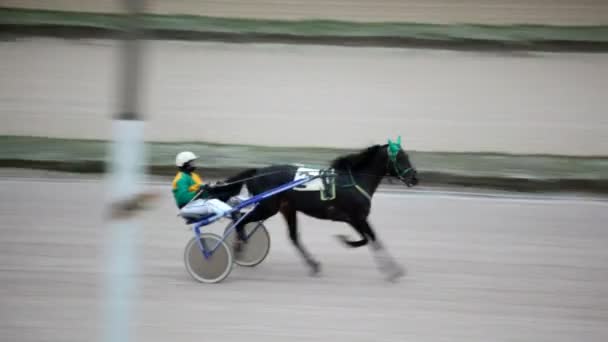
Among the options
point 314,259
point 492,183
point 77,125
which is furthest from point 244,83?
point 314,259

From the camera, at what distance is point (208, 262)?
7.74 metres

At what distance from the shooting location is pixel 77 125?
1806 centimetres

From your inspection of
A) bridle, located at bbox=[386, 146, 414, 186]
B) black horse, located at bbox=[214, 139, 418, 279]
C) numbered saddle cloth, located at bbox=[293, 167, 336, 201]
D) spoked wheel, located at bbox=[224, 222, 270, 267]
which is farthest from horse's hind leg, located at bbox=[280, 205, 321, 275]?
bridle, located at bbox=[386, 146, 414, 186]

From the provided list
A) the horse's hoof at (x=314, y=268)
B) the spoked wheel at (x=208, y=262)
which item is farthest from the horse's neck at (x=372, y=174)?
the spoked wheel at (x=208, y=262)

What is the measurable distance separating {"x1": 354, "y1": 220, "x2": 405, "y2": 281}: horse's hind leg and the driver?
1219mm

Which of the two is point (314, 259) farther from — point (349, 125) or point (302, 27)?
point (302, 27)

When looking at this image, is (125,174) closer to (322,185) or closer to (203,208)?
(203,208)

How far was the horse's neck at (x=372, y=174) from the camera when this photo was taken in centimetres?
795

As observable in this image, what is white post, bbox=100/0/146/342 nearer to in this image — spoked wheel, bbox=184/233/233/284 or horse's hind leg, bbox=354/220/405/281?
spoked wheel, bbox=184/233/233/284

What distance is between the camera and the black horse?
311 inches

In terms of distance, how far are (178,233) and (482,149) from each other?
360 inches

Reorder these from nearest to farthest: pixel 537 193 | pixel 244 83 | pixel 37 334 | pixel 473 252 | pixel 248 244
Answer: pixel 37 334 → pixel 248 244 → pixel 473 252 → pixel 537 193 → pixel 244 83

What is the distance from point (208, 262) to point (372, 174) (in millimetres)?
1671

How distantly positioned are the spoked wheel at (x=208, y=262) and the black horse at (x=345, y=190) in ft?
1.19
